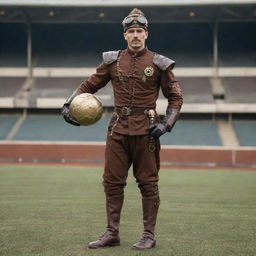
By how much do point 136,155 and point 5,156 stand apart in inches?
766

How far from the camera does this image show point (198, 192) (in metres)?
12.3

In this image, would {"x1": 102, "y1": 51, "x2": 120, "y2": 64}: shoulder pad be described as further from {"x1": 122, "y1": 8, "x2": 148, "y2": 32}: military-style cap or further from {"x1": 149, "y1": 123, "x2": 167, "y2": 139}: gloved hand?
{"x1": 149, "y1": 123, "x2": 167, "y2": 139}: gloved hand

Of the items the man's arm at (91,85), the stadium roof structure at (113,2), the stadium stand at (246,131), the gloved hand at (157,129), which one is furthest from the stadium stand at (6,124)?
the gloved hand at (157,129)

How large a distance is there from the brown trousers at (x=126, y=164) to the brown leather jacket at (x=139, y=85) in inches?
3.6

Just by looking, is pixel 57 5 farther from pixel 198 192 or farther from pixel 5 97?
pixel 198 192

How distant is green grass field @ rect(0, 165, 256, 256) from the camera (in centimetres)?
579

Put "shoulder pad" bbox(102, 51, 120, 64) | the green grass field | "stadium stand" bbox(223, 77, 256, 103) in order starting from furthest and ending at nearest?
"stadium stand" bbox(223, 77, 256, 103), "shoulder pad" bbox(102, 51, 120, 64), the green grass field

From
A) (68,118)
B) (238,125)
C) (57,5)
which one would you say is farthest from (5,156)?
(68,118)

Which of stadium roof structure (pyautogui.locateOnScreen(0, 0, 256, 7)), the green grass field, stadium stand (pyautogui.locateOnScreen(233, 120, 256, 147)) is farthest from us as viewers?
stadium roof structure (pyautogui.locateOnScreen(0, 0, 256, 7))

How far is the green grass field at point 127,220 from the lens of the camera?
579 centimetres

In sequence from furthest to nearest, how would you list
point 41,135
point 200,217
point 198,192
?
point 41,135
point 198,192
point 200,217

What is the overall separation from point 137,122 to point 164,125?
0.24 m

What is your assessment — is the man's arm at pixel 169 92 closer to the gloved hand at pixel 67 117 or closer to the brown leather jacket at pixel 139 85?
the brown leather jacket at pixel 139 85

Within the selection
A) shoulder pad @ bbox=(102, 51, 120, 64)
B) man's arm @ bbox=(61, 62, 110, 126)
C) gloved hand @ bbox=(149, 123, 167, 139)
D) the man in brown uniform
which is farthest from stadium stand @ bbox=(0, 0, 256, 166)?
gloved hand @ bbox=(149, 123, 167, 139)
